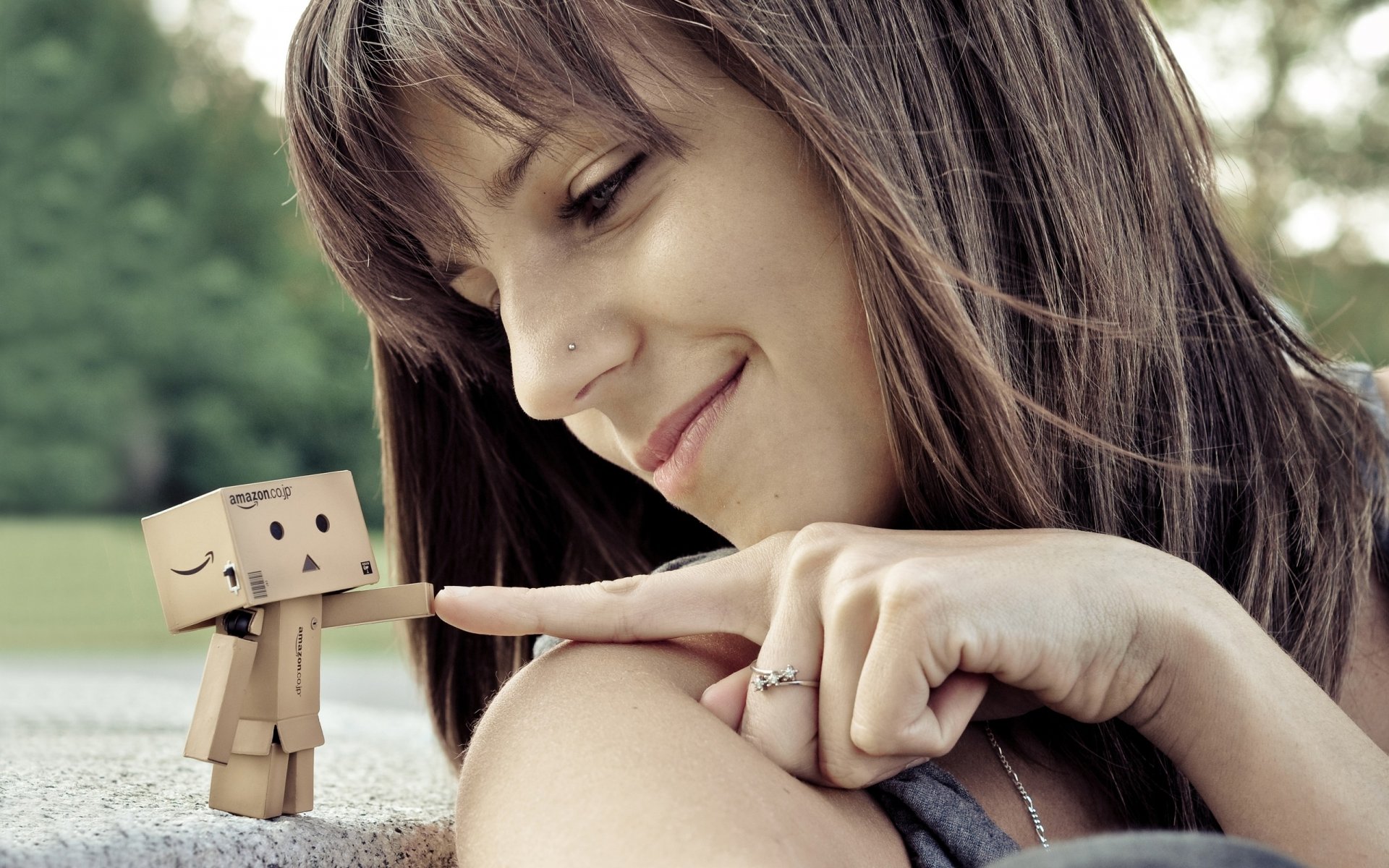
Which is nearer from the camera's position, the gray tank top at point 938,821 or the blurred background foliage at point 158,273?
the gray tank top at point 938,821

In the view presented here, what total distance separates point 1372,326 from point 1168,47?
8697 mm

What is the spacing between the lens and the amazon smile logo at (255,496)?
3.50ft

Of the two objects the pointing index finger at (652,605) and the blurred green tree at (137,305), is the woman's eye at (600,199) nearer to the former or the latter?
the pointing index finger at (652,605)

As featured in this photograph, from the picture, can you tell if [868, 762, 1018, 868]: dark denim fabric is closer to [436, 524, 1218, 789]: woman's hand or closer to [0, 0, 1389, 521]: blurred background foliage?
[436, 524, 1218, 789]: woman's hand

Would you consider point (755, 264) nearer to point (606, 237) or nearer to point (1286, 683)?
point (606, 237)

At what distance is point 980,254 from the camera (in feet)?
4.11

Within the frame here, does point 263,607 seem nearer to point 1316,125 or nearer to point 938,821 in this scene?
point 938,821

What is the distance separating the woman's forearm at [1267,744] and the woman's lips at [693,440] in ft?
1.58

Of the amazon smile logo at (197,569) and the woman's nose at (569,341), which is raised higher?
the woman's nose at (569,341)

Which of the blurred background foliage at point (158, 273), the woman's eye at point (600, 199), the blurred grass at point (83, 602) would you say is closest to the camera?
the woman's eye at point (600, 199)

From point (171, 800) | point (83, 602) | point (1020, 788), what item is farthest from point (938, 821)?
point (83, 602)

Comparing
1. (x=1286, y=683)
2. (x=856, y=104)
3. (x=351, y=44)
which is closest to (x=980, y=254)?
(x=856, y=104)

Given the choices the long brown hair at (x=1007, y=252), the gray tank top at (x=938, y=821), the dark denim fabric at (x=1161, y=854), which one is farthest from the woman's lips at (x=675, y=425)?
the dark denim fabric at (x=1161, y=854)

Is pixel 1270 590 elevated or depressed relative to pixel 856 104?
depressed
